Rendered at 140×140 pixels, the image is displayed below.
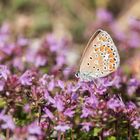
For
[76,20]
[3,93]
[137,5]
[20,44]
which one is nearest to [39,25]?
[76,20]

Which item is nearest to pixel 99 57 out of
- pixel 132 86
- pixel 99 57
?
pixel 99 57

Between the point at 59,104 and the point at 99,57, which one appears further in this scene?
the point at 99,57

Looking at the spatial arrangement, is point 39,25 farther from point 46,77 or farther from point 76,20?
point 46,77

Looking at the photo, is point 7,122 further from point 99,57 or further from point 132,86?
point 132,86

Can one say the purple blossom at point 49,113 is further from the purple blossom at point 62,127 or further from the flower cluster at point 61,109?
the purple blossom at point 62,127

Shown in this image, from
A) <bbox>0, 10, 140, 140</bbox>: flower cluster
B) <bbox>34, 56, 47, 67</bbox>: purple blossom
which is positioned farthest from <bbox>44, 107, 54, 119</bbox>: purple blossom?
<bbox>34, 56, 47, 67</bbox>: purple blossom

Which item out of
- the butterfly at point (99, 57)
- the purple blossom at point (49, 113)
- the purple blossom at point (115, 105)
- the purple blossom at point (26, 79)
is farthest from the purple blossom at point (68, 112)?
the butterfly at point (99, 57)

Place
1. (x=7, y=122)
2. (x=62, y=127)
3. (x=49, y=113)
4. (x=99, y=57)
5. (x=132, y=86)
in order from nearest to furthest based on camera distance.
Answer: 1. (x=7, y=122)
2. (x=62, y=127)
3. (x=49, y=113)
4. (x=99, y=57)
5. (x=132, y=86)

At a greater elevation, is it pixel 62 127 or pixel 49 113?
pixel 49 113
